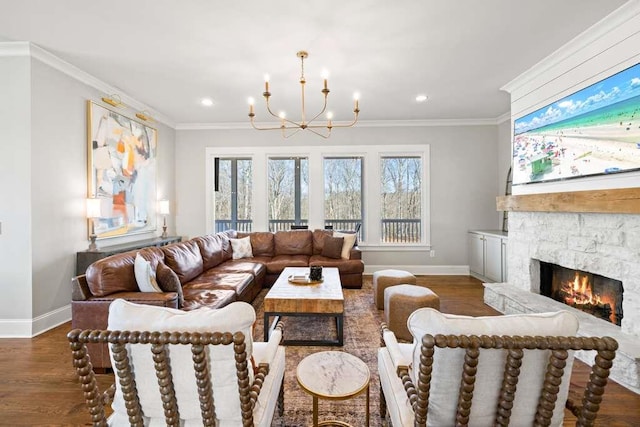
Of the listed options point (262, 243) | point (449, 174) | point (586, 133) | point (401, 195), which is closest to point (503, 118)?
point (449, 174)

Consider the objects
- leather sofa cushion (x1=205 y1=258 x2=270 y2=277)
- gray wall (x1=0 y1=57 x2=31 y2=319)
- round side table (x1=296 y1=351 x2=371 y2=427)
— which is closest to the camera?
round side table (x1=296 y1=351 x2=371 y2=427)

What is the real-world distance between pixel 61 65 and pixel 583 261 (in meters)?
5.83

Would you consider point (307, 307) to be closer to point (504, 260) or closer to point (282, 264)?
point (282, 264)

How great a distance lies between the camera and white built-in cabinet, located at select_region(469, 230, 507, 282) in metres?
4.55

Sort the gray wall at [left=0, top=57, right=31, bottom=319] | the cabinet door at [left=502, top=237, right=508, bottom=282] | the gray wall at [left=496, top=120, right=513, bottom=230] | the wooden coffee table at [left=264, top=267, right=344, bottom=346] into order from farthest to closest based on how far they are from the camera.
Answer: the gray wall at [left=496, top=120, right=513, bottom=230] < the cabinet door at [left=502, top=237, right=508, bottom=282] < the gray wall at [left=0, top=57, right=31, bottom=319] < the wooden coffee table at [left=264, top=267, right=344, bottom=346]

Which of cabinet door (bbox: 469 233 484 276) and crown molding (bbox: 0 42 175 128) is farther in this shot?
cabinet door (bbox: 469 233 484 276)

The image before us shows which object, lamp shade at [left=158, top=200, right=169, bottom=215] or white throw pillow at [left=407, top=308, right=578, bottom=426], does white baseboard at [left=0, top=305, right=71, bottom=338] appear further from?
white throw pillow at [left=407, top=308, right=578, bottom=426]

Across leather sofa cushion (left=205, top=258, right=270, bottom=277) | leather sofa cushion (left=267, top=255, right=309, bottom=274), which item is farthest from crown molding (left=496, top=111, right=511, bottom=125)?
leather sofa cushion (left=205, top=258, right=270, bottom=277)

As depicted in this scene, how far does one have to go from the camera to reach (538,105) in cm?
351

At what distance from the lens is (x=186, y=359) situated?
1.08 meters

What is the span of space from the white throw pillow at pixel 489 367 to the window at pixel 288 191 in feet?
16.0

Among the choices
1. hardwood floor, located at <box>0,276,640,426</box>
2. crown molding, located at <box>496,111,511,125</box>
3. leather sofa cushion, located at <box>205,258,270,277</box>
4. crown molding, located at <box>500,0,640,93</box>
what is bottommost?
hardwood floor, located at <box>0,276,640,426</box>

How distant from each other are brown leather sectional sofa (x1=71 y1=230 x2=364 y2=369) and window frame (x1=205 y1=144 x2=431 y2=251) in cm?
73

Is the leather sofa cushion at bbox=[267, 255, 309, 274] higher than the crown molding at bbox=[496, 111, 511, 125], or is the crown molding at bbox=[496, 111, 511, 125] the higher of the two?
the crown molding at bbox=[496, 111, 511, 125]
